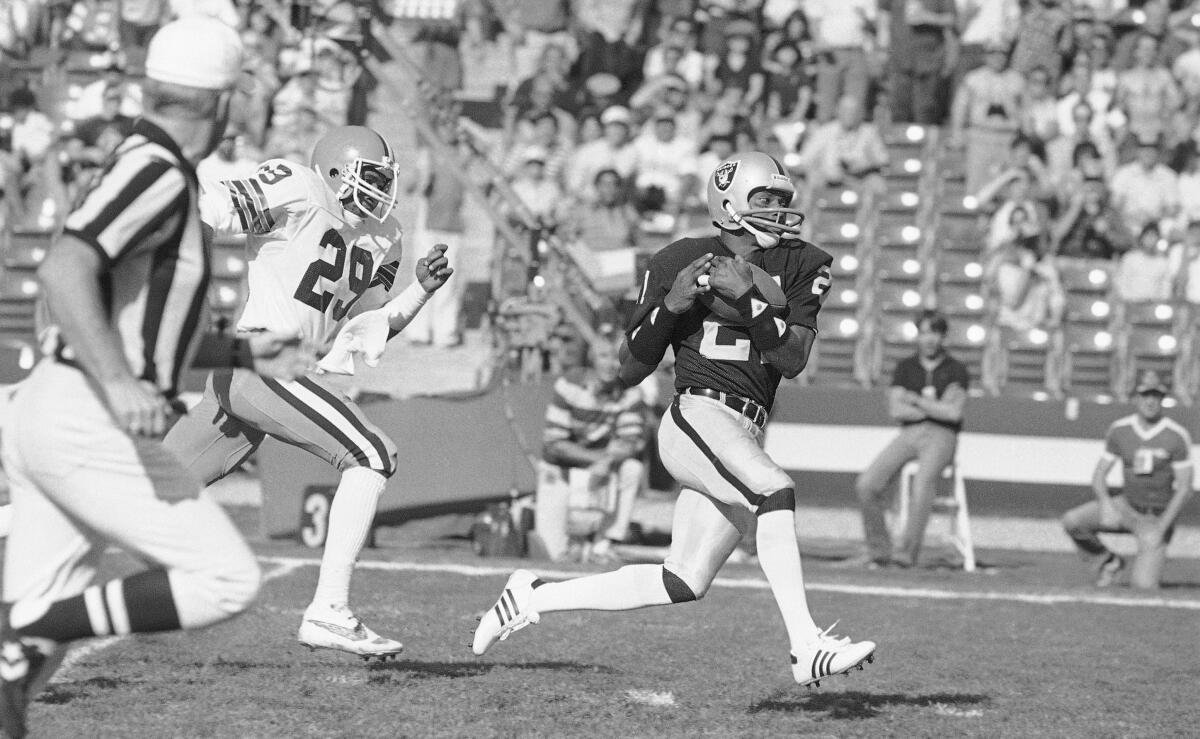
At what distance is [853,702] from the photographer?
20.8 feet

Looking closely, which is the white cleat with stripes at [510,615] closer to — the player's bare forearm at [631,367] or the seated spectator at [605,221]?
the player's bare forearm at [631,367]

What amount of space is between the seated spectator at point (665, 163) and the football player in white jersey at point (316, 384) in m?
8.68

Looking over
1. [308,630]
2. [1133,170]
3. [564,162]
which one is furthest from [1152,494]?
[308,630]

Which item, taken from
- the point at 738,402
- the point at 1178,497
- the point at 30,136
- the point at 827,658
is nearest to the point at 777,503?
the point at 738,402

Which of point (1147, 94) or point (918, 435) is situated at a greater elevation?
point (1147, 94)

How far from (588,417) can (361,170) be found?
5.43 m

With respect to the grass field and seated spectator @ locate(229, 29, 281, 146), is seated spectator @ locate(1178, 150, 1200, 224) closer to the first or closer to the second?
the grass field

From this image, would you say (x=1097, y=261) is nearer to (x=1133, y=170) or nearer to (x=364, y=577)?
(x=1133, y=170)

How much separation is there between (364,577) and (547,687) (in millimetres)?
3496

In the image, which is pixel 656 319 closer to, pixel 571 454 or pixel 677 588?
pixel 677 588

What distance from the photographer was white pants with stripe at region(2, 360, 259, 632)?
435 centimetres

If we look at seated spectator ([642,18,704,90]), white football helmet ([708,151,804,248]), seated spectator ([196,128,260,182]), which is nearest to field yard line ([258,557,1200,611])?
white football helmet ([708,151,804,248])

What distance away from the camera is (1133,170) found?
1588 cm

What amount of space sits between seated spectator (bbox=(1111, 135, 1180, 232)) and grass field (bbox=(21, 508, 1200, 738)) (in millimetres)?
6582
